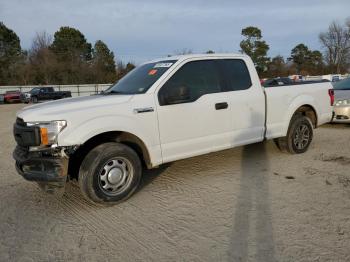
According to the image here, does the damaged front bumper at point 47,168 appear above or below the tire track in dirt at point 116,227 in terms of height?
above

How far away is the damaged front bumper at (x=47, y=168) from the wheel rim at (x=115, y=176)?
474 millimetres

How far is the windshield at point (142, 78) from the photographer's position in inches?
192

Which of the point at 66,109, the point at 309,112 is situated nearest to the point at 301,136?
the point at 309,112

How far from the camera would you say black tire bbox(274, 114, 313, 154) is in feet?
21.5

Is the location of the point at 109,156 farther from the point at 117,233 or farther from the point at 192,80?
the point at 192,80

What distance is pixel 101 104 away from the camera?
4.41 m

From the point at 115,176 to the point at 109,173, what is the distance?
0.10 metres

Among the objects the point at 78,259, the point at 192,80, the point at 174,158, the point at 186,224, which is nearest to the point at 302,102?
the point at 192,80

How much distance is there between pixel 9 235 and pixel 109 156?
140cm

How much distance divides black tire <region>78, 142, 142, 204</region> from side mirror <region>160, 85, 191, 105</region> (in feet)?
2.70

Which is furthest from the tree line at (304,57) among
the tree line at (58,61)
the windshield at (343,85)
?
the windshield at (343,85)

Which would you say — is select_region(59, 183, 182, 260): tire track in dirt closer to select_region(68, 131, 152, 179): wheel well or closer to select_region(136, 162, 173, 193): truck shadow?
select_region(68, 131, 152, 179): wheel well

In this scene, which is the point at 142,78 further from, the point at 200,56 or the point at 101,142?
the point at 101,142

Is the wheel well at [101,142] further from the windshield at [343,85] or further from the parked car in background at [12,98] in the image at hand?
the parked car in background at [12,98]
